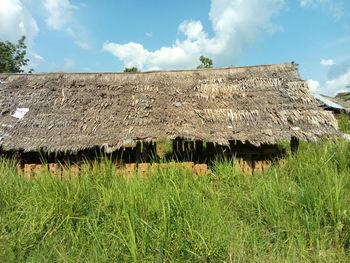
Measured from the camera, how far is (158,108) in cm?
558

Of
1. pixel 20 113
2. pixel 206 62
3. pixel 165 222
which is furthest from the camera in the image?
pixel 206 62

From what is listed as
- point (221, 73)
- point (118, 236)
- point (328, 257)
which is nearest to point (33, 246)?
point (118, 236)

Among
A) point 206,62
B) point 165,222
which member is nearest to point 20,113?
point 165,222

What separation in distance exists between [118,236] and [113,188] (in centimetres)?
83

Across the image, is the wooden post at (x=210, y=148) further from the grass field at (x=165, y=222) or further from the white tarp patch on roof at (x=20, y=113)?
the white tarp patch on roof at (x=20, y=113)

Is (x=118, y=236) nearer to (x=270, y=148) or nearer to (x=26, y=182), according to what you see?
(x=26, y=182)

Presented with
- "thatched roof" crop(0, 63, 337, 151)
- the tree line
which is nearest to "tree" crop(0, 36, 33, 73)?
the tree line

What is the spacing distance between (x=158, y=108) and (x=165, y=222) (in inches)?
146

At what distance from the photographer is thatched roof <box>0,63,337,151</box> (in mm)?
4805

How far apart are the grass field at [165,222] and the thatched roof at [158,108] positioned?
1723 mm

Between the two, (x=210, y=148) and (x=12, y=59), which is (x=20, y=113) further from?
(x=12, y=59)

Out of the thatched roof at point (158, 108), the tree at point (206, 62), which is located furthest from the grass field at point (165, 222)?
the tree at point (206, 62)

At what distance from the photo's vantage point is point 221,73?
686cm

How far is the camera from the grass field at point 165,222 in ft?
6.97
